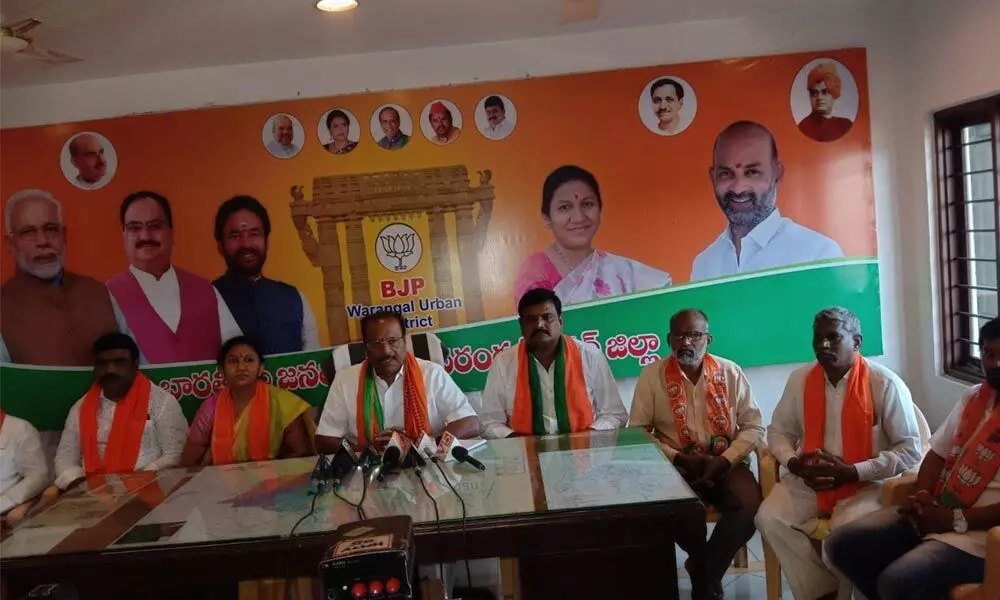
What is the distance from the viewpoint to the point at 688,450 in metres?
3.62

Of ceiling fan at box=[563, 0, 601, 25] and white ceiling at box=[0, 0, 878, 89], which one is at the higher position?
white ceiling at box=[0, 0, 878, 89]

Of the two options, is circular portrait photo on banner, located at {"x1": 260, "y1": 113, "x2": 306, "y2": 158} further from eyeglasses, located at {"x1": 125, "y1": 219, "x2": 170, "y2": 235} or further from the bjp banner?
eyeglasses, located at {"x1": 125, "y1": 219, "x2": 170, "y2": 235}

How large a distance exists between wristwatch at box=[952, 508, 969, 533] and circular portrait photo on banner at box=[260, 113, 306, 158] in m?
3.37

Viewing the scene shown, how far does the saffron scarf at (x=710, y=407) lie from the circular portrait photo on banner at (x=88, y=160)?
308cm

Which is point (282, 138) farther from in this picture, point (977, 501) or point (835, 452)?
point (977, 501)

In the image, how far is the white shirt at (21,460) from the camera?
406cm

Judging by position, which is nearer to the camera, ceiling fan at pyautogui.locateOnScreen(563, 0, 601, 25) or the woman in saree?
ceiling fan at pyautogui.locateOnScreen(563, 0, 601, 25)

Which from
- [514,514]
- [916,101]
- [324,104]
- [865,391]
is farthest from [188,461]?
[916,101]

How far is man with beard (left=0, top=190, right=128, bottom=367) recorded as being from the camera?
15.0 ft

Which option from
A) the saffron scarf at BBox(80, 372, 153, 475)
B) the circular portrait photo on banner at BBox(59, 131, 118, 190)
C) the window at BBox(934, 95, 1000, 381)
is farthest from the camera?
the circular portrait photo on banner at BBox(59, 131, 118, 190)

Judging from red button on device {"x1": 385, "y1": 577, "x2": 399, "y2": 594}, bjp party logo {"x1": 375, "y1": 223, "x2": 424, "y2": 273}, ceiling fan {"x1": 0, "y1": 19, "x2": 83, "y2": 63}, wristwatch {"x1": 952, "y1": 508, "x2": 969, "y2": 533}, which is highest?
ceiling fan {"x1": 0, "y1": 19, "x2": 83, "y2": 63}

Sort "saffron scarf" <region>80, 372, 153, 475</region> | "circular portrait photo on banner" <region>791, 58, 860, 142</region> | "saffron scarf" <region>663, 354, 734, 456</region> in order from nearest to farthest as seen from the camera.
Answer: "saffron scarf" <region>663, 354, 734, 456</region>, "saffron scarf" <region>80, 372, 153, 475</region>, "circular portrait photo on banner" <region>791, 58, 860, 142</region>

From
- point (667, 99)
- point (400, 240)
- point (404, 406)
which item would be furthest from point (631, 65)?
point (404, 406)

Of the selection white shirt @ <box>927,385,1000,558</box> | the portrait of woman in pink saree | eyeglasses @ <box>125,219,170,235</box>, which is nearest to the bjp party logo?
the portrait of woman in pink saree
